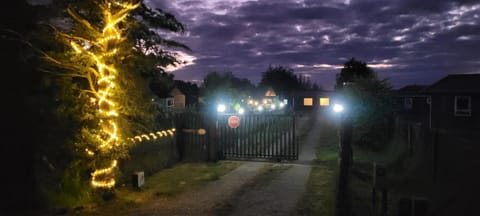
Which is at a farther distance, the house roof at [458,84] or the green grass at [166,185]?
the house roof at [458,84]

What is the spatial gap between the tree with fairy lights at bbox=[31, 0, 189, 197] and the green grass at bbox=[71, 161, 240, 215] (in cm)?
52

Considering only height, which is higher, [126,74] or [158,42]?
[158,42]

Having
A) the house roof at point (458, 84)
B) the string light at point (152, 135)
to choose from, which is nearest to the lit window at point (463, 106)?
the house roof at point (458, 84)

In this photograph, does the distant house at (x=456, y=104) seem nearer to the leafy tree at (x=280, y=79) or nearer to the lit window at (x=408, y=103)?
the lit window at (x=408, y=103)

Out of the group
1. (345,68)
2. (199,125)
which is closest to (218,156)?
(199,125)

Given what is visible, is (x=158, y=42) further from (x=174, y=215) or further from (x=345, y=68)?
(x=345, y=68)

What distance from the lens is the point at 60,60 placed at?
23.1 ft

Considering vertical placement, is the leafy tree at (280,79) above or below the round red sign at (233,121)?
above

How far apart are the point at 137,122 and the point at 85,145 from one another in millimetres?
2282

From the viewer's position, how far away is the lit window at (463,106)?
82.7ft

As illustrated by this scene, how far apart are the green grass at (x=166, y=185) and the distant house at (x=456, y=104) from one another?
19.8 m

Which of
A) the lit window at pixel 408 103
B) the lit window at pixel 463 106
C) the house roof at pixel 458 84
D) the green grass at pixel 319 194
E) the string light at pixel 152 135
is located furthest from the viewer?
the lit window at pixel 408 103

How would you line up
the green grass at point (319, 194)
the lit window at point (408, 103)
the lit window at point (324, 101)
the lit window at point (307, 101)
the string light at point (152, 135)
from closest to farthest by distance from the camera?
the green grass at point (319, 194)
the string light at point (152, 135)
the lit window at point (408, 103)
the lit window at point (307, 101)
the lit window at point (324, 101)

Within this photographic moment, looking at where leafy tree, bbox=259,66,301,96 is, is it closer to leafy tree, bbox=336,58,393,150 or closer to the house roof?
the house roof
